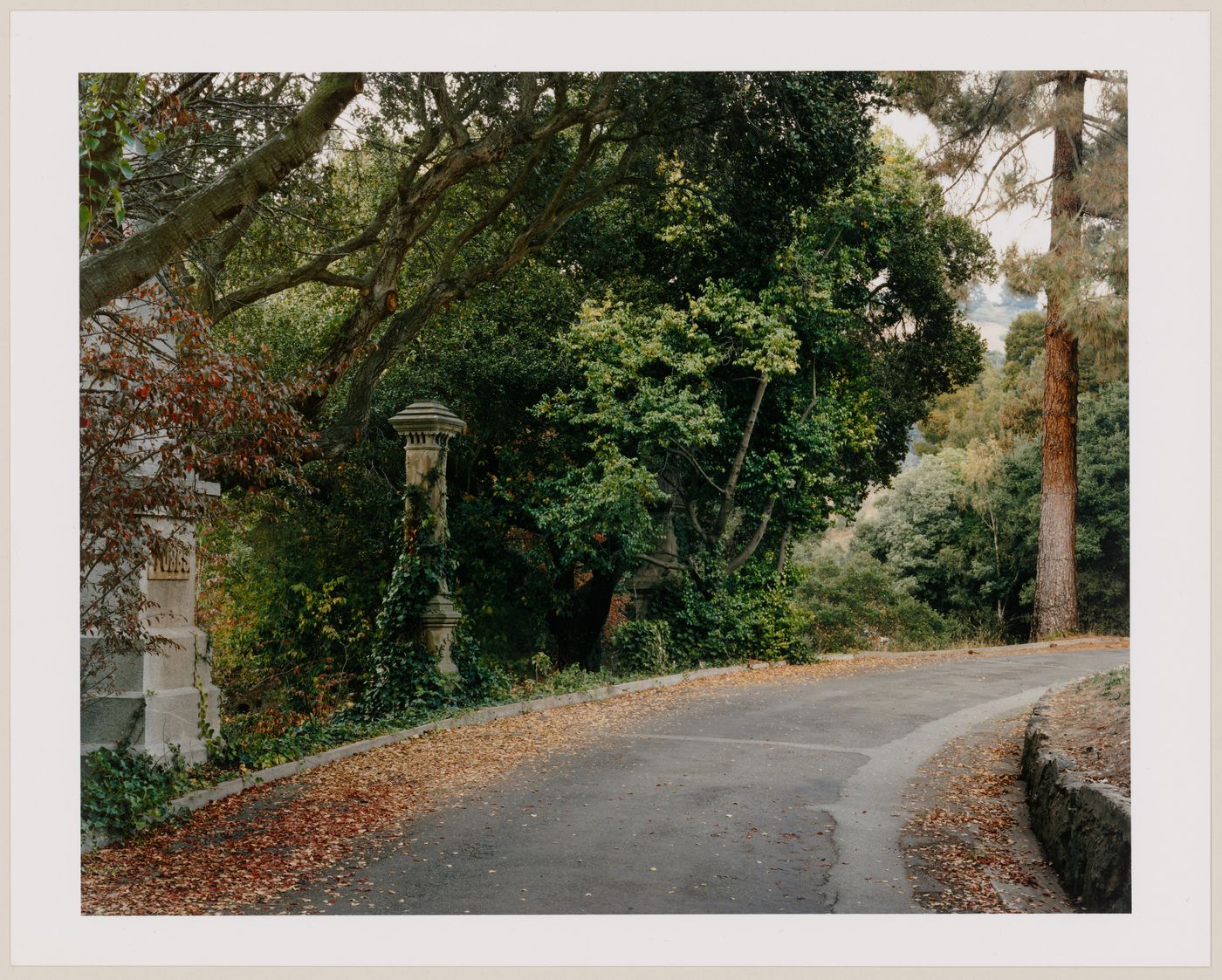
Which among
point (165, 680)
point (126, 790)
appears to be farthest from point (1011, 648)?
point (126, 790)

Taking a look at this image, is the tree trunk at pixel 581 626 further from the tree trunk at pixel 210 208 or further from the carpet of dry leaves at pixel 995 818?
the tree trunk at pixel 210 208

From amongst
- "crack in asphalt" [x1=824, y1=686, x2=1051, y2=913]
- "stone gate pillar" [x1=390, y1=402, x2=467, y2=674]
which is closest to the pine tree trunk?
"crack in asphalt" [x1=824, y1=686, x2=1051, y2=913]

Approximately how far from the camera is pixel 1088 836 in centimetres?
453

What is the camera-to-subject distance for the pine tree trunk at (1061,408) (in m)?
6.69

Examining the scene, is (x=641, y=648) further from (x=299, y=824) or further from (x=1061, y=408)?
(x=299, y=824)

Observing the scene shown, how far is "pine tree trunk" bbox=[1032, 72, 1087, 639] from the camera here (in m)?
6.69

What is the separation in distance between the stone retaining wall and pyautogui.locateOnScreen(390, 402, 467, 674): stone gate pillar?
19.7ft

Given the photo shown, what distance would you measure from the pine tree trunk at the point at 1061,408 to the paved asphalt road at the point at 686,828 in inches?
144

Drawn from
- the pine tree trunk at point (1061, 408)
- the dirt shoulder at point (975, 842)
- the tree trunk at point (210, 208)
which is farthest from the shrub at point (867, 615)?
the tree trunk at point (210, 208)

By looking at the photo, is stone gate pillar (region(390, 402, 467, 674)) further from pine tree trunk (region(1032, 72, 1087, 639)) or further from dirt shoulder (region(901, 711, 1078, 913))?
pine tree trunk (region(1032, 72, 1087, 639))

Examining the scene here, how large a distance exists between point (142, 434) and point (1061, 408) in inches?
390
